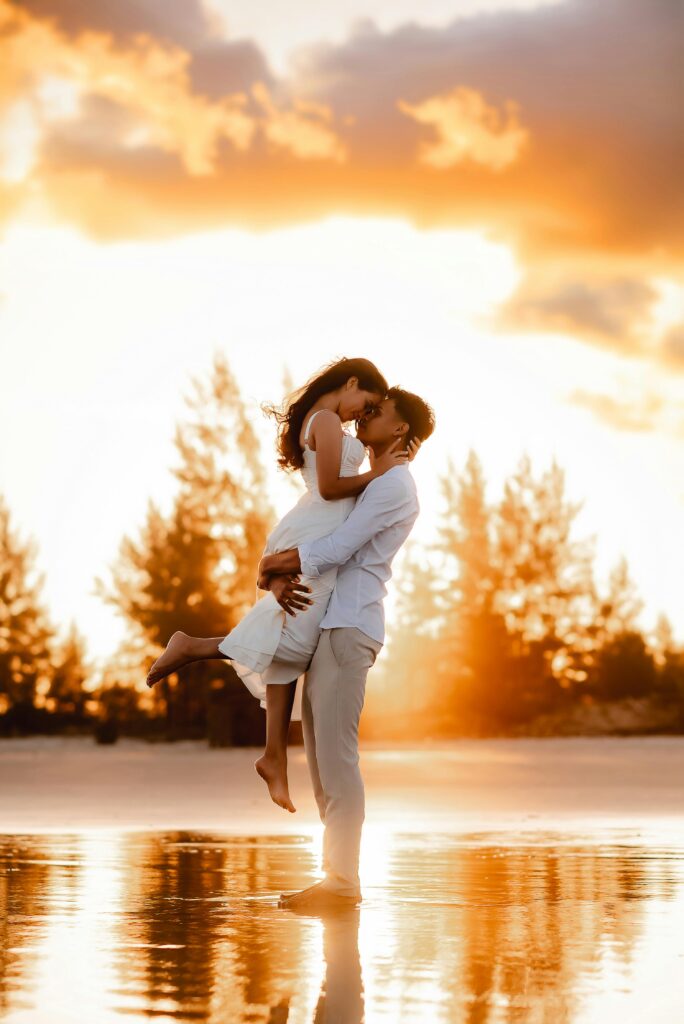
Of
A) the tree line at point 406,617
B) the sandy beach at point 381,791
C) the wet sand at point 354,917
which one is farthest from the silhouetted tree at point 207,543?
the wet sand at point 354,917

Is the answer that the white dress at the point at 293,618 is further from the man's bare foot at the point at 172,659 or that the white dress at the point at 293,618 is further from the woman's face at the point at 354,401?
the man's bare foot at the point at 172,659

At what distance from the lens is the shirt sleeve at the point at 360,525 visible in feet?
19.9

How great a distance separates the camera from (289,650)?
6211mm

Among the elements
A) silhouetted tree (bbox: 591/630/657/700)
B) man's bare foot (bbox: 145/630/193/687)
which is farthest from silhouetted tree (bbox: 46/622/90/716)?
man's bare foot (bbox: 145/630/193/687)

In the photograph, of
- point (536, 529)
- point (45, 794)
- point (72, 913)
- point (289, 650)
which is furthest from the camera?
point (536, 529)

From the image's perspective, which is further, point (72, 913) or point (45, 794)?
point (45, 794)

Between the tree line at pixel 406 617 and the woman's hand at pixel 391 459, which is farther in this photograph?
the tree line at pixel 406 617

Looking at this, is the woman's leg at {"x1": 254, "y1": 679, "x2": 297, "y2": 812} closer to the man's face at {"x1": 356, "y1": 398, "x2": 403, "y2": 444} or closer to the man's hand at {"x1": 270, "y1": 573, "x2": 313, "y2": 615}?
the man's hand at {"x1": 270, "y1": 573, "x2": 313, "y2": 615}

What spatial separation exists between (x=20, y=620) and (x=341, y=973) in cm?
4524

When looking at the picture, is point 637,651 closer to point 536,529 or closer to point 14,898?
point 536,529

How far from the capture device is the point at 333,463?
6.15m

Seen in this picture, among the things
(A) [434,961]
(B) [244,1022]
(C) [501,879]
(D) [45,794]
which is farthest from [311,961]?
(D) [45,794]

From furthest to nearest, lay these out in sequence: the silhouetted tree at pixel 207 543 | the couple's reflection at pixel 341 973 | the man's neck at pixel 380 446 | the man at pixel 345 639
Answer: the silhouetted tree at pixel 207 543 < the man's neck at pixel 380 446 < the man at pixel 345 639 < the couple's reflection at pixel 341 973

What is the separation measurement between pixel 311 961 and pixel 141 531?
36.1 metres
